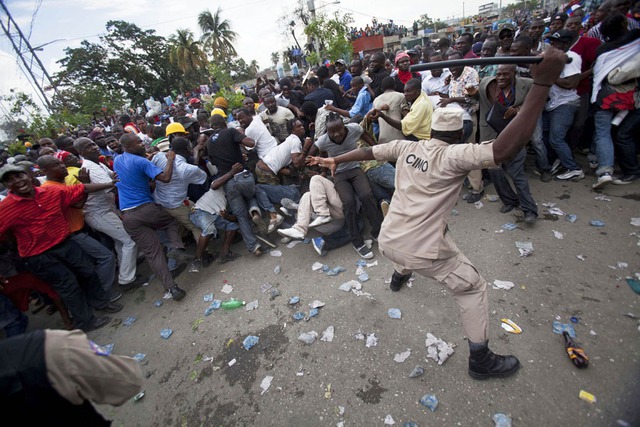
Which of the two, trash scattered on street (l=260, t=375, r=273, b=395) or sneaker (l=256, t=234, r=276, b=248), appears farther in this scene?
sneaker (l=256, t=234, r=276, b=248)

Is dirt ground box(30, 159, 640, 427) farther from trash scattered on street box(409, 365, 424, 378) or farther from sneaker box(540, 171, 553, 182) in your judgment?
sneaker box(540, 171, 553, 182)

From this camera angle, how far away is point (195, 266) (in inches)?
179

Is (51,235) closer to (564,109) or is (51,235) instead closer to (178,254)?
(178,254)

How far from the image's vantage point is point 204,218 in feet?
14.3

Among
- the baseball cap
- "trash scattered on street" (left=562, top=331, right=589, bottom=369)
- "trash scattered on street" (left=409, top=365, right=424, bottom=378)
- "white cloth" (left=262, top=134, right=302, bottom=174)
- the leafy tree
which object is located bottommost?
"trash scattered on street" (left=409, top=365, right=424, bottom=378)

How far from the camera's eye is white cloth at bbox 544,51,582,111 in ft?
12.4

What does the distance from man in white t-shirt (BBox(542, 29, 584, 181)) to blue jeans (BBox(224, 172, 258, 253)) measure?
4379 mm

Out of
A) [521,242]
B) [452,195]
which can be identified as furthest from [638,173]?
[452,195]

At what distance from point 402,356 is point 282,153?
3.30m

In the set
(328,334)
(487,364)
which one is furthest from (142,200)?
(487,364)

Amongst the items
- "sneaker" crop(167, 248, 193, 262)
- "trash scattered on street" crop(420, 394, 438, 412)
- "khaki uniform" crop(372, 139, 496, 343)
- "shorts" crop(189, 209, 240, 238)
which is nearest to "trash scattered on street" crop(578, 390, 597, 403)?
"khaki uniform" crop(372, 139, 496, 343)

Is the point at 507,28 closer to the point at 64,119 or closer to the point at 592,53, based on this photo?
the point at 592,53

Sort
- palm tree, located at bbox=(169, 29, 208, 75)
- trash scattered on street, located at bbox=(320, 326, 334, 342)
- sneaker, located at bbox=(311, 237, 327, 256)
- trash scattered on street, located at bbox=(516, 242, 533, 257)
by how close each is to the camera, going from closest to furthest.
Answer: trash scattered on street, located at bbox=(320, 326, 334, 342)
trash scattered on street, located at bbox=(516, 242, 533, 257)
sneaker, located at bbox=(311, 237, 327, 256)
palm tree, located at bbox=(169, 29, 208, 75)

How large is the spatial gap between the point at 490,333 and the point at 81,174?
197 inches
